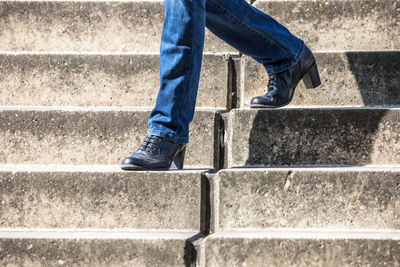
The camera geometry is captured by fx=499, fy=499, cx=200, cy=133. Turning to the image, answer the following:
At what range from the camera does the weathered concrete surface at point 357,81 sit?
2330 mm

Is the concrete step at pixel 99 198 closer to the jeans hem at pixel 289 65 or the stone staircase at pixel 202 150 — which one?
the stone staircase at pixel 202 150

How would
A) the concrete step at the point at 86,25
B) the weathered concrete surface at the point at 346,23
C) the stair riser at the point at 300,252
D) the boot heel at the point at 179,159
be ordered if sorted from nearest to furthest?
the stair riser at the point at 300,252 → the boot heel at the point at 179,159 → the weathered concrete surface at the point at 346,23 → the concrete step at the point at 86,25

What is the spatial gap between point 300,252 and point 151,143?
2.27 feet

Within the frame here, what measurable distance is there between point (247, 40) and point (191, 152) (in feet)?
1.81

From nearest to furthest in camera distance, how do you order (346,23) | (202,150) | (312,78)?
(202,150) → (312,78) → (346,23)

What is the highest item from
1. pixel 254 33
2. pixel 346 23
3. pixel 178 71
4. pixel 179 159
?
pixel 346 23

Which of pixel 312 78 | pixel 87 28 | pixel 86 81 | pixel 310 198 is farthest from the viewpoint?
pixel 87 28

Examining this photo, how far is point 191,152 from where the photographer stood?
7.13 ft

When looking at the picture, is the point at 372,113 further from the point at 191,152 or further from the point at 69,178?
the point at 69,178

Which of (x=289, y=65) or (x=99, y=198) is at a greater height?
(x=289, y=65)

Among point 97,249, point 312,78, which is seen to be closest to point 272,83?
point 312,78

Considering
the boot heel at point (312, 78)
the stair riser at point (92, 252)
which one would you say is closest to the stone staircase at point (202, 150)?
the stair riser at point (92, 252)

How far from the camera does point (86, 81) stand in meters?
2.47

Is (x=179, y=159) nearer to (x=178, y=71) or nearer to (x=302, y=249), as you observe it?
(x=178, y=71)
